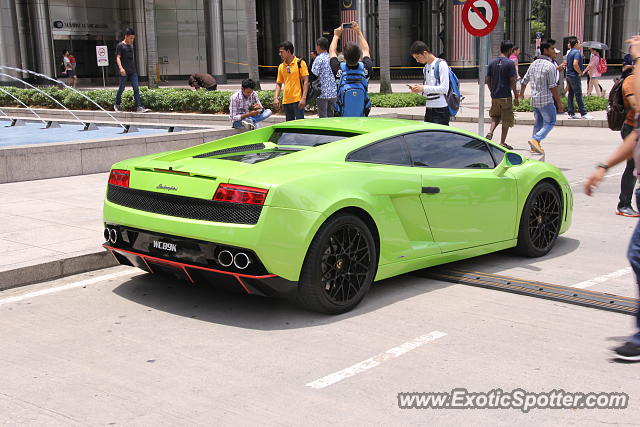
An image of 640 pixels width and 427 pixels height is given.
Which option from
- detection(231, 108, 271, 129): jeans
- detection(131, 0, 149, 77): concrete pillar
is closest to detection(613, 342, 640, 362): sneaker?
detection(231, 108, 271, 129): jeans

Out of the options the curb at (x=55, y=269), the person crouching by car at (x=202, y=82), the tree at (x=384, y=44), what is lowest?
the curb at (x=55, y=269)

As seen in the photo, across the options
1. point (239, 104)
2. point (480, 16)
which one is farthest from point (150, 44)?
point (480, 16)

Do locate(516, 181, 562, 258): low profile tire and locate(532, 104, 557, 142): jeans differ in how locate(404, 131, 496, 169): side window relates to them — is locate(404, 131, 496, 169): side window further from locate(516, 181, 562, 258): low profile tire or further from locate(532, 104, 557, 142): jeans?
locate(532, 104, 557, 142): jeans

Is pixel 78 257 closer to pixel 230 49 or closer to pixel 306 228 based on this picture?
pixel 306 228

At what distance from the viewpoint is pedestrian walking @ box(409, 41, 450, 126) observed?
1082 centimetres

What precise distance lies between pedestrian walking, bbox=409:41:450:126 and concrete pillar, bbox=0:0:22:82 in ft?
102

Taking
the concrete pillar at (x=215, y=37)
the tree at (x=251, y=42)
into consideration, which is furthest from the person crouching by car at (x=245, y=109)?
the concrete pillar at (x=215, y=37)

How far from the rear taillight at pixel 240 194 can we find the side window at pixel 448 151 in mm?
1574

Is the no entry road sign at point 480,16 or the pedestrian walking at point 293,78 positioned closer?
Answer: the no entry road sign at point 480,16

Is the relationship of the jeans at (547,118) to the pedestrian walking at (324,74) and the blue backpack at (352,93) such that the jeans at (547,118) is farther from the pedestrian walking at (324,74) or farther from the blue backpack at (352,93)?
the blue backpack at (352,93)

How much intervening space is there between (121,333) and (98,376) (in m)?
0.79

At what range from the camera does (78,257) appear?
23.0 feet

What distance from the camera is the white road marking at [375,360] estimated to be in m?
4.51

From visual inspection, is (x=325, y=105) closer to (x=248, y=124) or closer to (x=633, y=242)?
(x=248, y=124)
